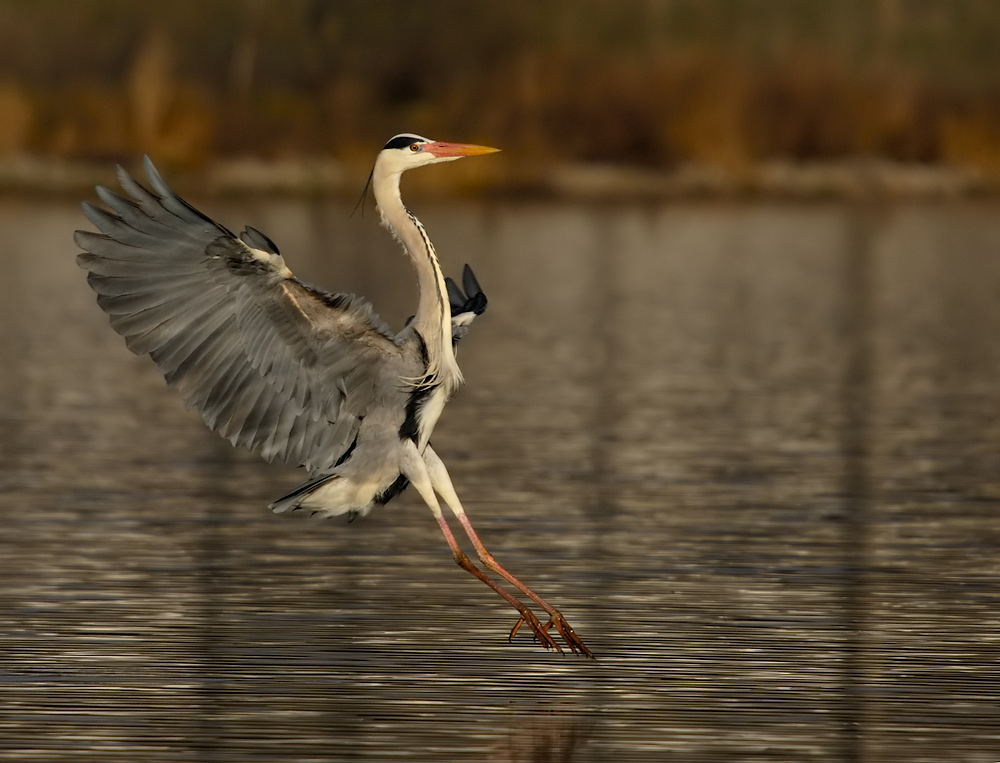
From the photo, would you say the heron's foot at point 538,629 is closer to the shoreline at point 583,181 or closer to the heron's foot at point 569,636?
the heron's foot at point 569,636

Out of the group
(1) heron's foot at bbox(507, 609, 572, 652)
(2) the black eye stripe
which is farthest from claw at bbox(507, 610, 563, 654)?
(2) the black eye stripe

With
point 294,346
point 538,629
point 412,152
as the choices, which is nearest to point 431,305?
point 294,346

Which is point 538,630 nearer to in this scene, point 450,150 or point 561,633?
point 561,633

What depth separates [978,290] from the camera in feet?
86.7

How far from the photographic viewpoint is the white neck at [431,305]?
353 inches

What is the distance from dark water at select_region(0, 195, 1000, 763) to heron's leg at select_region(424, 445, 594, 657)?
94mm

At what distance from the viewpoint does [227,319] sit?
8617mm

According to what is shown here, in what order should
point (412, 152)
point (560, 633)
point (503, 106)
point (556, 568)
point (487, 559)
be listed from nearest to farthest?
1. point (560, 633)
2. point (487, 559)
3. point (412, 152)
4. point (556, 568)
5. point (503, 106)

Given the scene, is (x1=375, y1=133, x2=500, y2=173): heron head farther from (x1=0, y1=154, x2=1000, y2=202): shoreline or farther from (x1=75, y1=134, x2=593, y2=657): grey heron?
A: (x1=0, y1=154, x2=1000, y2=202): shoreline

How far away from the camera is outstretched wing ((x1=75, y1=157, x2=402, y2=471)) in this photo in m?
8.46

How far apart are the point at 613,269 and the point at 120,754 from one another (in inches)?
889

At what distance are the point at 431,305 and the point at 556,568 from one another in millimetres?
1702

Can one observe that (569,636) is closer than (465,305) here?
Yes

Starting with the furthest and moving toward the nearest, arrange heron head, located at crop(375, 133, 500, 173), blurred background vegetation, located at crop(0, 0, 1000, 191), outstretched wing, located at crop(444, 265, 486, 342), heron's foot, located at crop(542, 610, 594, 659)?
1. blurred background vegetation, located at crop(0, 0, 1000, 191)
2. outstretched wing, located at crop(444, 265, 486, 342)
3. heron head, located at crop(375, 133, 500, 173)
4. heron's foot, located at crop(542, 610, 594, 659)
